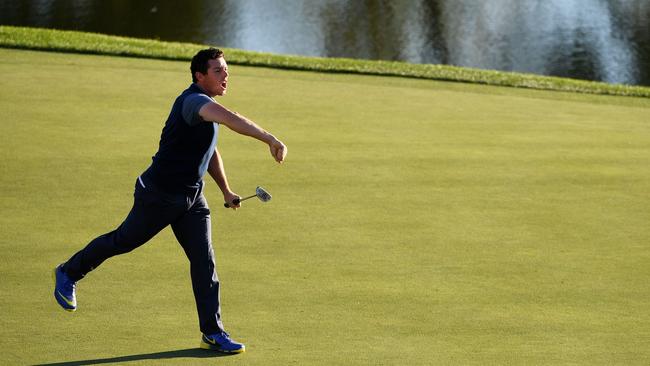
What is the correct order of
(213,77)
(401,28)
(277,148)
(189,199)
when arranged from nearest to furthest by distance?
(277,148) → (213,77) → (189,199) → (401,28)

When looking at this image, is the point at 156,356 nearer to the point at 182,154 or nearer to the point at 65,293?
the point at 65,293

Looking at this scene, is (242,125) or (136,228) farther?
(136,228)

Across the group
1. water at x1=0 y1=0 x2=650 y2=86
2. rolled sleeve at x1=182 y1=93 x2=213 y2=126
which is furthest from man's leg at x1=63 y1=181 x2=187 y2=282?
water at x1=0 y1=0 x2=650 y2=86

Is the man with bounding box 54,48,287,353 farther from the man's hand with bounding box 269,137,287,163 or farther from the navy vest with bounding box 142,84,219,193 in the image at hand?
the man's hand with bounding box 269,137,287,163

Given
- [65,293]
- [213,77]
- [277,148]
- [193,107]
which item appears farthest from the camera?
[65,293]

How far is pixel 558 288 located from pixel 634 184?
248 centimetres

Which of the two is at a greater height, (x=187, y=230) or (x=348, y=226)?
(x=187, y=230)

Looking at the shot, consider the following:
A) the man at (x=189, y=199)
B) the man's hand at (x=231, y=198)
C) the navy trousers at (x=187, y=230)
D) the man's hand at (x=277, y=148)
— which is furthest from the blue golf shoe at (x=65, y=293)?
the man's hand at (x=277, y=148)

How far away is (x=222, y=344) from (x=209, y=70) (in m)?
1.29

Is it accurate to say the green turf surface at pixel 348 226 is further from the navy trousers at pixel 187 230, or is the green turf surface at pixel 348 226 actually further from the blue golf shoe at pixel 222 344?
the navy trousers at pixel 187 230

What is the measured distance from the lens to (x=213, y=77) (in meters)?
5.62

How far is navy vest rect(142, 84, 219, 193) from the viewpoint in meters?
5.63

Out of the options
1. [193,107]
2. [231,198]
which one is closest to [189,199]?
[231,198]

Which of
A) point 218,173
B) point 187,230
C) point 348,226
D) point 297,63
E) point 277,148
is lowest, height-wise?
point 297,63
